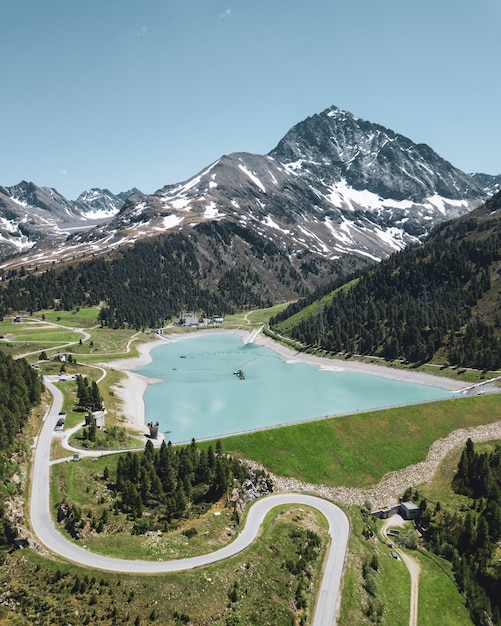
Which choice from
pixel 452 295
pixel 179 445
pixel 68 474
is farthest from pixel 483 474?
pixel 452 295

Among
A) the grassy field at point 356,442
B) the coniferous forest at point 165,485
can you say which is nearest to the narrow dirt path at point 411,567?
the grassy field at point 356,442

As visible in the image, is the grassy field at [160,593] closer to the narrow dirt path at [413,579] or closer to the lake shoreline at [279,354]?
the narrow dirt path at [413,579]

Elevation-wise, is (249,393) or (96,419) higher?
(96,419)

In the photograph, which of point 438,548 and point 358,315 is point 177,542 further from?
point 358,315

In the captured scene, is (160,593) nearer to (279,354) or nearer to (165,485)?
(165,485)

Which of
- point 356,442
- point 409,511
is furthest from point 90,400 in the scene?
point 409,511

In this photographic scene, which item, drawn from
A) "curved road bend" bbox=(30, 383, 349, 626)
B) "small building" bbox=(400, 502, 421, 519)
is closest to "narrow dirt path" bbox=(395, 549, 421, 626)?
"curved road bend" bbox=(30, 383, 349, 626)
